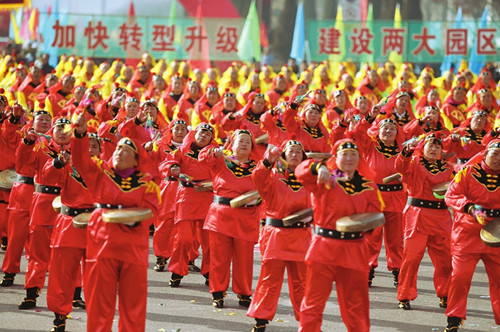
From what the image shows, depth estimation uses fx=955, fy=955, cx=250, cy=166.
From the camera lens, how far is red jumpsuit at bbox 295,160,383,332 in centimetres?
734

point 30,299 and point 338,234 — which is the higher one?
point 338,234

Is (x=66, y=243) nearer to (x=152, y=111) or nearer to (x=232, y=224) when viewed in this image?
(x=232, y=224)

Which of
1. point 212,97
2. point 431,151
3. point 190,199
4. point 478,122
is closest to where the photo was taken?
point 431,151

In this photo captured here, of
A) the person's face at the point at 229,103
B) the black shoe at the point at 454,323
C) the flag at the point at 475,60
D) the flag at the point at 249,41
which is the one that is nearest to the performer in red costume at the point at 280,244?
the black shoe at the point at 454,323

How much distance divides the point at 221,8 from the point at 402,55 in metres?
12.1

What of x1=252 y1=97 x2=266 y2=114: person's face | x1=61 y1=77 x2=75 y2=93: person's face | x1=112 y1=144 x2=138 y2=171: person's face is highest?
x1=61 y1=77 x2=75 y2=93: person's face

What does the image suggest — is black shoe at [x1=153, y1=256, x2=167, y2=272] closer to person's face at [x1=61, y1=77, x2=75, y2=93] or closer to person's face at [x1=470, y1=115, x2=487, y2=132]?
person's face at [x1=470, y1=115, x2=487, y2=132]

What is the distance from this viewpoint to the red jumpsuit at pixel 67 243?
8.37 metres

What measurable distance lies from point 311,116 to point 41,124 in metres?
4.20

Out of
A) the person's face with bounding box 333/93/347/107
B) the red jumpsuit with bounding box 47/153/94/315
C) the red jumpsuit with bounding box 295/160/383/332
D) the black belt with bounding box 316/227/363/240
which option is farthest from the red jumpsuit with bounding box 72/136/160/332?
the person's face with bounding box 333/93/347/107

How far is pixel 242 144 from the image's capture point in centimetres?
953

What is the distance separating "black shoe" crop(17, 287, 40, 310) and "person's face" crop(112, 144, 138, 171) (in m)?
2.30

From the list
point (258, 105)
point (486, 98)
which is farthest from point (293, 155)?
point (486, 98)

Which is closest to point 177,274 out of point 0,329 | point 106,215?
point 0,329
